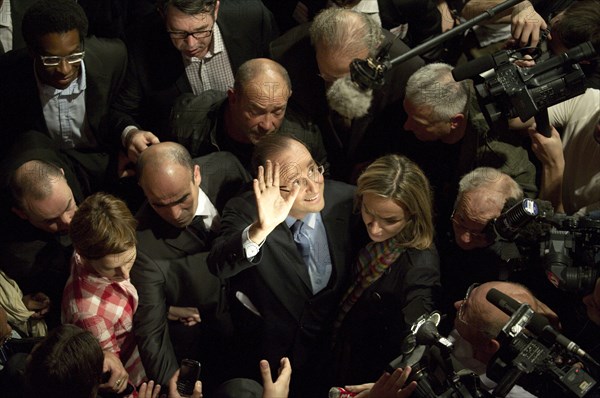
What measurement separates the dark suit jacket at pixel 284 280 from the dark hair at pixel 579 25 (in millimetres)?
1237

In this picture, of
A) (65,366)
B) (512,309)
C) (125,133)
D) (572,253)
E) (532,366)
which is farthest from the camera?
(125,133)

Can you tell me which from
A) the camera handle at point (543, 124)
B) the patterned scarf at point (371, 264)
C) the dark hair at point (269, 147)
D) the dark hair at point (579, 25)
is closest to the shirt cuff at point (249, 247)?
the dark hair at point (269, 147)

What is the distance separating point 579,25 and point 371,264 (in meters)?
1.48

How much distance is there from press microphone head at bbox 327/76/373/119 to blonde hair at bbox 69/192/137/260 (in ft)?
4.01

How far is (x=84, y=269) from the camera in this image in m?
2.88

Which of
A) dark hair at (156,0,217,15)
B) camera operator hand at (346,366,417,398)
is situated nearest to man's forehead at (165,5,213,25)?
dark hair at (156,0,217,15)

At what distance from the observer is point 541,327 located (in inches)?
93.0

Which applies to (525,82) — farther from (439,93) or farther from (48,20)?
(48,20)

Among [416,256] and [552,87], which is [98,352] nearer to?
[416,256]

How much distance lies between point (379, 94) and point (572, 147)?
97cm

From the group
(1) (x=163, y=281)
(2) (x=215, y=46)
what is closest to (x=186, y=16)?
(2) (x=215, y=46)

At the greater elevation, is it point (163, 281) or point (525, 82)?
point (525, 82)

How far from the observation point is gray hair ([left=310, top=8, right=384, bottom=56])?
11.1 ft

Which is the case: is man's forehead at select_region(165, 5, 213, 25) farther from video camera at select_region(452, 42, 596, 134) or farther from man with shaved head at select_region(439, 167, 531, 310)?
man with shaved head at select_region(439, 167, 531, 310)
